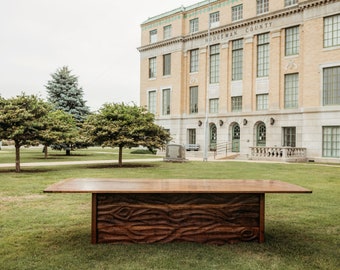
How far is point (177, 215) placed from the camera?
6039 millimetres

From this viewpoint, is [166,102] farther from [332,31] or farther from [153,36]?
[332,31]

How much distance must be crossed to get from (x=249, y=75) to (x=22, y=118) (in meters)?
24.7

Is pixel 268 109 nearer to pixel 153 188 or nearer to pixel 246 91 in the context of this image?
pixel 246 91

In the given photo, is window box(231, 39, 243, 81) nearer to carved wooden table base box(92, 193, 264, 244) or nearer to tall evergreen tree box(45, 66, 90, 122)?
tall evergreen tree box(45, 66, 90, 122)

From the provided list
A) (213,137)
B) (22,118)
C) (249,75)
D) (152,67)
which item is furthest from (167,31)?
(22,118)

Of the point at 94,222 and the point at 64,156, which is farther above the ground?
the point at 94,222

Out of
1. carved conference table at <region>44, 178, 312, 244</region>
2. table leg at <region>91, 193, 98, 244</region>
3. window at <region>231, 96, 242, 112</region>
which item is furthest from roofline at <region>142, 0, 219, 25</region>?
table leg at <region>91, 193, 98, 244</region>

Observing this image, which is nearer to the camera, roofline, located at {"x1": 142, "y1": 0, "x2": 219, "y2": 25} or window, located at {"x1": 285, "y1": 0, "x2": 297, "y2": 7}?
window, located at {"x1": 285, "y1": 0, "x2": 297, "y2": 7}

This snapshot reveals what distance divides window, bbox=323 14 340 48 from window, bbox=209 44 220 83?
11580mm

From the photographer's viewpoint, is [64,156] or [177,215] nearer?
[177,215]

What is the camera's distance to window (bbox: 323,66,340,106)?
99.7 ft

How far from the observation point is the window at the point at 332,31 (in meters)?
30.4

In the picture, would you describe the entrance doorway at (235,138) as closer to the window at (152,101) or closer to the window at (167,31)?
the window at (152,101)

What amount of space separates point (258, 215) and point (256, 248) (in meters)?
0.54
